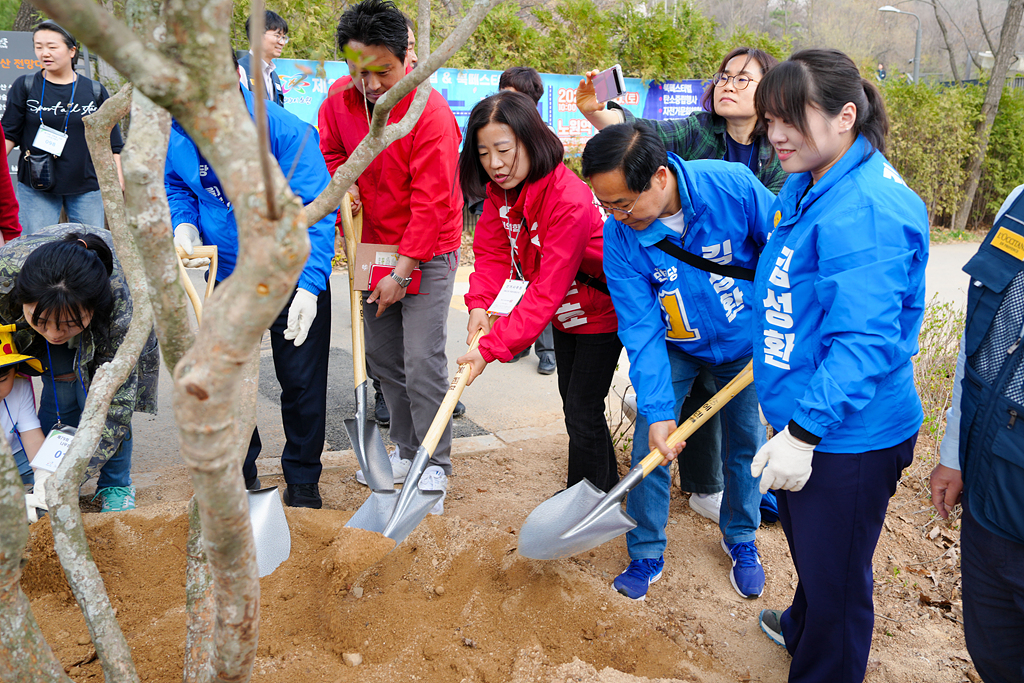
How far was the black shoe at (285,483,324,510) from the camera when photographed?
9.75 ft

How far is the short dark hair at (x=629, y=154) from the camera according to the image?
214cm

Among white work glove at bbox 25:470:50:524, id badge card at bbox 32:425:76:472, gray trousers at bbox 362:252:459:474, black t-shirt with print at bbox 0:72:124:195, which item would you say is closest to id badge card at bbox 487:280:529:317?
gray trousers at bbox 362:252:459:474

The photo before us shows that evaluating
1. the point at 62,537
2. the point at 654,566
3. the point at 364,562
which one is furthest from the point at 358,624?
the point at 654,566

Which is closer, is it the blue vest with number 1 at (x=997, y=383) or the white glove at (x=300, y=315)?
the blue vest with number 1 at (x=997, y=383)

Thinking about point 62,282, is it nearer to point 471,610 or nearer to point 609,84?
point 471,610

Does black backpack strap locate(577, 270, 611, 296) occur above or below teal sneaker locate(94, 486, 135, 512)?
above

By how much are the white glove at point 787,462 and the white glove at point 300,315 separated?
1691 mm

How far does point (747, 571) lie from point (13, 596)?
223 centimetres

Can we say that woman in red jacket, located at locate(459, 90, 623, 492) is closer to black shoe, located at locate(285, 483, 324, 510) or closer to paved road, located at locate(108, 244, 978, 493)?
black shoe, located at locate(285, 483, 324, 510)

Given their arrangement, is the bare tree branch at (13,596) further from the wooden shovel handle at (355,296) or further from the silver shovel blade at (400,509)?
the wooden shovel handle at (355,296)

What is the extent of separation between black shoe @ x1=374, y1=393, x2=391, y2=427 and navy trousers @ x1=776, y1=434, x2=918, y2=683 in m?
2.48

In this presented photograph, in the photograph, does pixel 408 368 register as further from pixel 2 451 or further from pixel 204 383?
pixel 204 383

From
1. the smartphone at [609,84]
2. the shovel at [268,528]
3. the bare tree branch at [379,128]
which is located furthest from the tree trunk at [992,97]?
the bare tree branch at [379,128]

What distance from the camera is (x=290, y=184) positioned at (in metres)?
2.70
